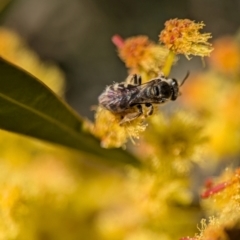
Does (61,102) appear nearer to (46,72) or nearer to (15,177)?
(15,177)

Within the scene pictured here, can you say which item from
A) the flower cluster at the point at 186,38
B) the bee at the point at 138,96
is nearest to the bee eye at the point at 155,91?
the bee at the point at 138,96

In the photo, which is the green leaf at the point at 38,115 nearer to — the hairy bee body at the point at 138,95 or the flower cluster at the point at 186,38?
the hairy bee body at the point at 138,95

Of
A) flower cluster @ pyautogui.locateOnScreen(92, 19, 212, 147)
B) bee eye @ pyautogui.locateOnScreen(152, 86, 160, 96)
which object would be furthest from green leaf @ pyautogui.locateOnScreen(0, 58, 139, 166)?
bee eye @ pyautogui.locateOnScreen(152, 86, 160, 96)

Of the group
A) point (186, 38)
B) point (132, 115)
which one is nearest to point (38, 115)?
point (132, 115)

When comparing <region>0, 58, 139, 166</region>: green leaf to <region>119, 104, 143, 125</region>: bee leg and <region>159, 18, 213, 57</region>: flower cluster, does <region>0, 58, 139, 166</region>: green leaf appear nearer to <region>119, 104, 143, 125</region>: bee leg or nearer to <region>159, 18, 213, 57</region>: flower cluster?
<region>119, 104, 143, 125</region>: bee leg

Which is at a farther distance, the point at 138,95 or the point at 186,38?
the point at 138,95

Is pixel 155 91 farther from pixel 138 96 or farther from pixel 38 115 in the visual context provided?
pixel 38 115
